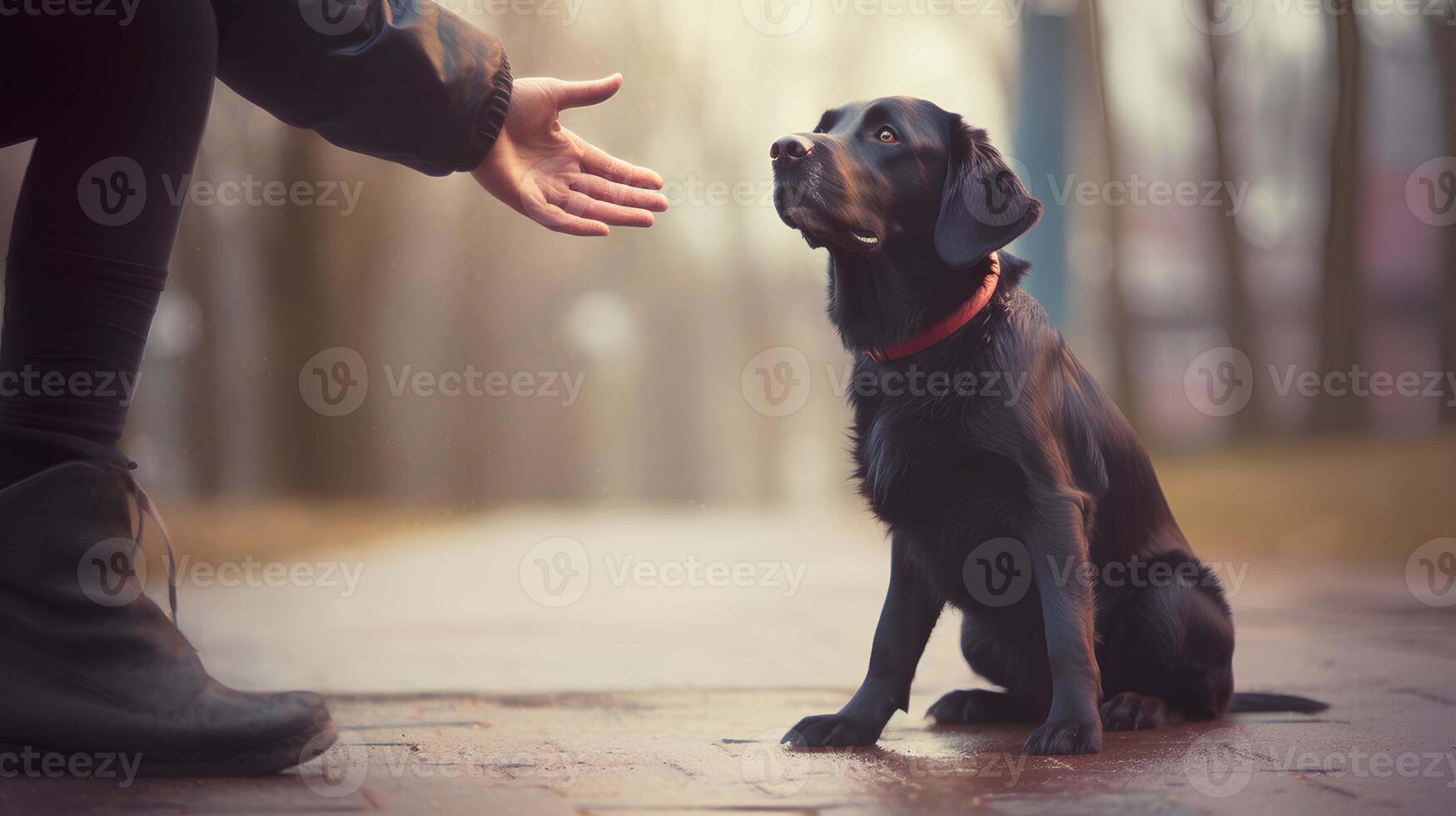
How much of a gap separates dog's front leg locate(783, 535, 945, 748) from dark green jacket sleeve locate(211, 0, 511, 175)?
3.13 ft

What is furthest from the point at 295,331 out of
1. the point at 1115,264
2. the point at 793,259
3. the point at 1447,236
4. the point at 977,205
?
the point at 1447,236

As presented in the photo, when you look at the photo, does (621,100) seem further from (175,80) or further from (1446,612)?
(175,80)

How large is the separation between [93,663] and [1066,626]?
50.6 inches

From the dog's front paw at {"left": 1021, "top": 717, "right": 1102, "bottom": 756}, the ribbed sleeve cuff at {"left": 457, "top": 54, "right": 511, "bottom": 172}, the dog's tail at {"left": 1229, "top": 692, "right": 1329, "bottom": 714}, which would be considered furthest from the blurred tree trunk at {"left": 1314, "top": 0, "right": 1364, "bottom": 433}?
the ribbed sleeve cuff at {"left": 457, "top": 54, "right": 511, "bottom": 172}

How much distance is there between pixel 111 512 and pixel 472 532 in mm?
6333

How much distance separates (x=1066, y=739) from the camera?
5.18ft

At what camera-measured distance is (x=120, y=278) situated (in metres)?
1.42

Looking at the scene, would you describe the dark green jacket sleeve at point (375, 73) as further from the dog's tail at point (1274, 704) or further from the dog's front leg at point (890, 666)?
the dog's tail at point (1274, 704)

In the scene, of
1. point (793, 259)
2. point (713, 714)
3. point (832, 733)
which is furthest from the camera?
point (793, 259)

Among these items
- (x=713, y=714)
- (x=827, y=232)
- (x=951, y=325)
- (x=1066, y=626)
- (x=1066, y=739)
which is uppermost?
(x=827, y=232)

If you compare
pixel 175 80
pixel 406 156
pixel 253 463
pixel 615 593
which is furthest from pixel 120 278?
pixel 253 463

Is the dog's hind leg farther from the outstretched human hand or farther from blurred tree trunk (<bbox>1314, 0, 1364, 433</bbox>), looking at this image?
blurred tree trunk (<bbox>1314, 0, 1364, 433</bbox>)

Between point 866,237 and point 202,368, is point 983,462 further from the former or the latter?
point 202,368

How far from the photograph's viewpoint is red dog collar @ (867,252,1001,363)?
1.81 metres
